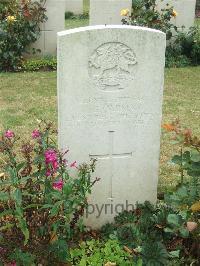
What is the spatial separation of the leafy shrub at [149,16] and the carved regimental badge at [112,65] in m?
5.94

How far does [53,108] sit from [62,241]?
13.1 feet

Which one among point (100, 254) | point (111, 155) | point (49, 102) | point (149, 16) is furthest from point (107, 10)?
point (100, 254)

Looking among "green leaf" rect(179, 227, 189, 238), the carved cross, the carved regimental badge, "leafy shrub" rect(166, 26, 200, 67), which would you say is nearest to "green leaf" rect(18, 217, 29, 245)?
the carved cross

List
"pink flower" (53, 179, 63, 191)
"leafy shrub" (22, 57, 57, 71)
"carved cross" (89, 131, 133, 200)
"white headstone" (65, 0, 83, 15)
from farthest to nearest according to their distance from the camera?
Result: "white headstone" (65, 0, 83, 15), "leafy shrub" (22, 57, 57, 71), "carved cross" (89, 131, 133, 200), "pink flower" (53, 179, 63, 191)

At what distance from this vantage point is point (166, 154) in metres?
5.67

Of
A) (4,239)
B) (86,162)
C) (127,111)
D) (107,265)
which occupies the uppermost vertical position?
(127,111)

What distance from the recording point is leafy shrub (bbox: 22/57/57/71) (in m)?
9.30

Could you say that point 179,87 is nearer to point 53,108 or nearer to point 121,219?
point 53,108

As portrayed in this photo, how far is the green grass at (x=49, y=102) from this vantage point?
6.01 meters

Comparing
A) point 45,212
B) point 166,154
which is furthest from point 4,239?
point 166,154

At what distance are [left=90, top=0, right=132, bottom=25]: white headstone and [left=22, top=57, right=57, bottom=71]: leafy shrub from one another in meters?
1.16

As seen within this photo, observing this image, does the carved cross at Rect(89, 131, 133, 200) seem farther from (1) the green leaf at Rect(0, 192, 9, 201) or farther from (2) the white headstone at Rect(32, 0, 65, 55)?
(2) the white headstone at Rect(32, 0, 65, 55)

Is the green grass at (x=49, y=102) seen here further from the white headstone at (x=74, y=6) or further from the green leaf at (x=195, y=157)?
the white headstone at (x=74, y=6)

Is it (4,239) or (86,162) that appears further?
(86,162)
